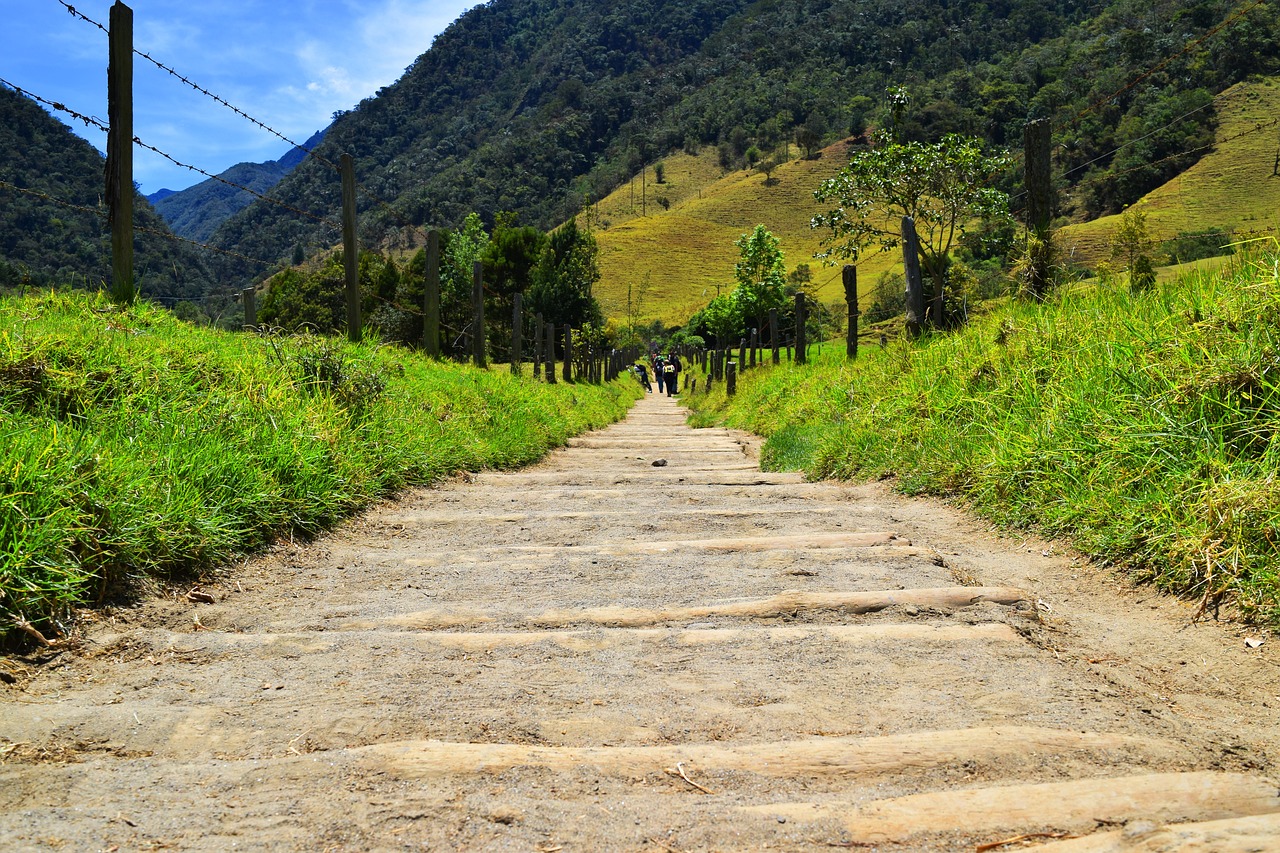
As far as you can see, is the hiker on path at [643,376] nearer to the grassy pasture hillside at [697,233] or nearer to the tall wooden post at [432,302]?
the grassy pasture hillside at [697,233]

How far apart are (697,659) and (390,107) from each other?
189 m

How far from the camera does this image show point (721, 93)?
143 meters

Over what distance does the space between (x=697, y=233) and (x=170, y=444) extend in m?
94.9

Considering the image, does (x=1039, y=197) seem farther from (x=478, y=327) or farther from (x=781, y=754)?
(x=478, y=327)

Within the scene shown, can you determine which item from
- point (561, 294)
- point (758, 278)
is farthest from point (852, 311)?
point (758, 278)

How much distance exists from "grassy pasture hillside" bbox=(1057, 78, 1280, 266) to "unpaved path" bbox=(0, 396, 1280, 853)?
34.6ft

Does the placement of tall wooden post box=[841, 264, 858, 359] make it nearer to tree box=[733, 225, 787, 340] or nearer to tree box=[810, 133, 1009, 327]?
tree box=[810, 133, 1009, 327]

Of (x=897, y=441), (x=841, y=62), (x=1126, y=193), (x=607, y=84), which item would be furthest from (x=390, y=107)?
(x=897, y=441)

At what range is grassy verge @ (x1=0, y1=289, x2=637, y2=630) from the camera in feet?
8.43

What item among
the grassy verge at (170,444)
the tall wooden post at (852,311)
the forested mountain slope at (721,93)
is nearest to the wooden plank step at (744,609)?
the grassy verge at (170,444)

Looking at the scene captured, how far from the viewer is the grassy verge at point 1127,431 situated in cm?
266

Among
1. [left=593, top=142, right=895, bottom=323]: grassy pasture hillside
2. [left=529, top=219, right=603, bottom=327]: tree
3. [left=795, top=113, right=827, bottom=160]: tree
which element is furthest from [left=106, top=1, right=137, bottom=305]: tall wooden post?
[left=795, top=113, right=827, bottom=160]: tree

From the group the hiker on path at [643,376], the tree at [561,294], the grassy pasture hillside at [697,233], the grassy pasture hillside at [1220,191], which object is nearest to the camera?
the grassy pasture hillside at [1220,191]

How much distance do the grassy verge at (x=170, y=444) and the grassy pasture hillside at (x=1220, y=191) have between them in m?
10.4
